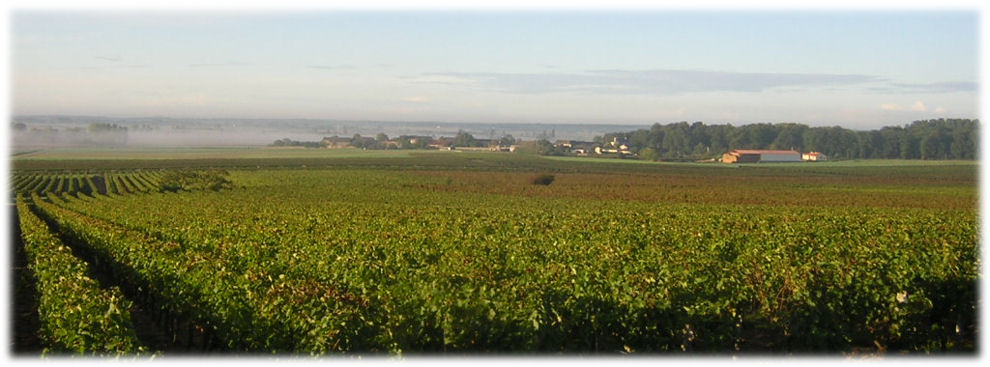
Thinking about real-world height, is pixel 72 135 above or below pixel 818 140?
below

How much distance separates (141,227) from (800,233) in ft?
53.6

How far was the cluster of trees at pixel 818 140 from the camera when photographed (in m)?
126

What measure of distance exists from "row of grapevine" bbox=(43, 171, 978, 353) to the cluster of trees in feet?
355

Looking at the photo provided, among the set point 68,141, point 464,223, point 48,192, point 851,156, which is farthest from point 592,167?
point 68,141

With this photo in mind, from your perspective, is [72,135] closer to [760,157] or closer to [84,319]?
[760,157]

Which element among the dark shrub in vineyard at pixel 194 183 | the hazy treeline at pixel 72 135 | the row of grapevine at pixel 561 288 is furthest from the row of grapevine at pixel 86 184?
the hazy treeline at pixel 72 135

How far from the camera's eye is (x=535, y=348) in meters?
8.84

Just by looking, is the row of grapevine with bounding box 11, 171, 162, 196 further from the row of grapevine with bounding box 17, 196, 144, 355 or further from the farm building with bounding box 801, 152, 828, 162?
the farm building with bounding box 801, 152, 828, 162

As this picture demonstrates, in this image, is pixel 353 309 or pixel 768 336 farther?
pixel 768 336

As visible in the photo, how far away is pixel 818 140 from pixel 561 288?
140 metres

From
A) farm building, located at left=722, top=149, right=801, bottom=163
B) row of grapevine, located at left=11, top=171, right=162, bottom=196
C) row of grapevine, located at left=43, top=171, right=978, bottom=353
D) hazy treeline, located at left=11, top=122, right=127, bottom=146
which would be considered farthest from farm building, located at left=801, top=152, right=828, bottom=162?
hazy treeline, located at left=11, top=122, right=127, bottom=146

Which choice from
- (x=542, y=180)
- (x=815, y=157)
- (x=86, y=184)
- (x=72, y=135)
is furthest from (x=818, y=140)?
(x=72, y=135)

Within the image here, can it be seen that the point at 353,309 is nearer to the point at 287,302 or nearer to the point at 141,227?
the point at 287,302

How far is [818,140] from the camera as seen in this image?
142 m
